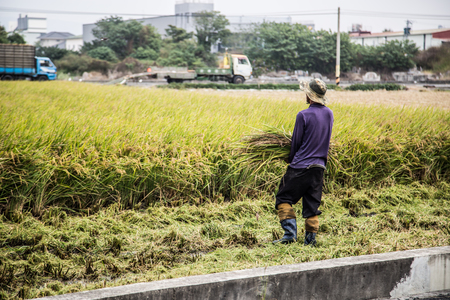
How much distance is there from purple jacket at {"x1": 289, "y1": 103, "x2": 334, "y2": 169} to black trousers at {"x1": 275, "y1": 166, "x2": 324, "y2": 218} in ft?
0.21

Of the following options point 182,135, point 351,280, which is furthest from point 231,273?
point 182,135

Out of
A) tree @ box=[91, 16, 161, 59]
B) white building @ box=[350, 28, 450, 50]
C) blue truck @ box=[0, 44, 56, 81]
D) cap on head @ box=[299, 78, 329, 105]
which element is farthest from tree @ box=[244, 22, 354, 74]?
cap on head @ box=[299, 78, 329, 105]

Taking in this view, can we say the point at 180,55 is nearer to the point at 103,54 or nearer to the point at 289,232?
the point at 103,54

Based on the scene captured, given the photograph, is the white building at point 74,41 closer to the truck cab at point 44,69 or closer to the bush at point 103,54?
the bush at point 103,54

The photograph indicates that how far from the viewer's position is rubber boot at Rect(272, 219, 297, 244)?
335 cm

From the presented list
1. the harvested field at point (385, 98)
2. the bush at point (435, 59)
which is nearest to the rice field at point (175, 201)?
the harvested field at point (385, 98)

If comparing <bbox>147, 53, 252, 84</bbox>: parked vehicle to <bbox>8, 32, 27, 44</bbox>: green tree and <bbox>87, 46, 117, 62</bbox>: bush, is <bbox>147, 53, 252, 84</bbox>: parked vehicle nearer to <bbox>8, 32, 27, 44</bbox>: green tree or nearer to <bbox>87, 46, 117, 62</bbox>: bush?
<bbox>87, 46, 117, 62</bbox>: bush

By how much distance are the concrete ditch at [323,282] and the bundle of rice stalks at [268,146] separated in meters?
1.23

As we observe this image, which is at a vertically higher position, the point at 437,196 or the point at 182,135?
the point at 182,135

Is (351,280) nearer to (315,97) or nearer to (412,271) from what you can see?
(412,271)

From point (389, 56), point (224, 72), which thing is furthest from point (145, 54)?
point (389, 56)

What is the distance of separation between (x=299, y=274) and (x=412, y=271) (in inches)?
35.5

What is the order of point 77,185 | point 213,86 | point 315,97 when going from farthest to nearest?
point 213,86
point 77,185
point 315,97

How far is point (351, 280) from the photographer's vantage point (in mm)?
2748
